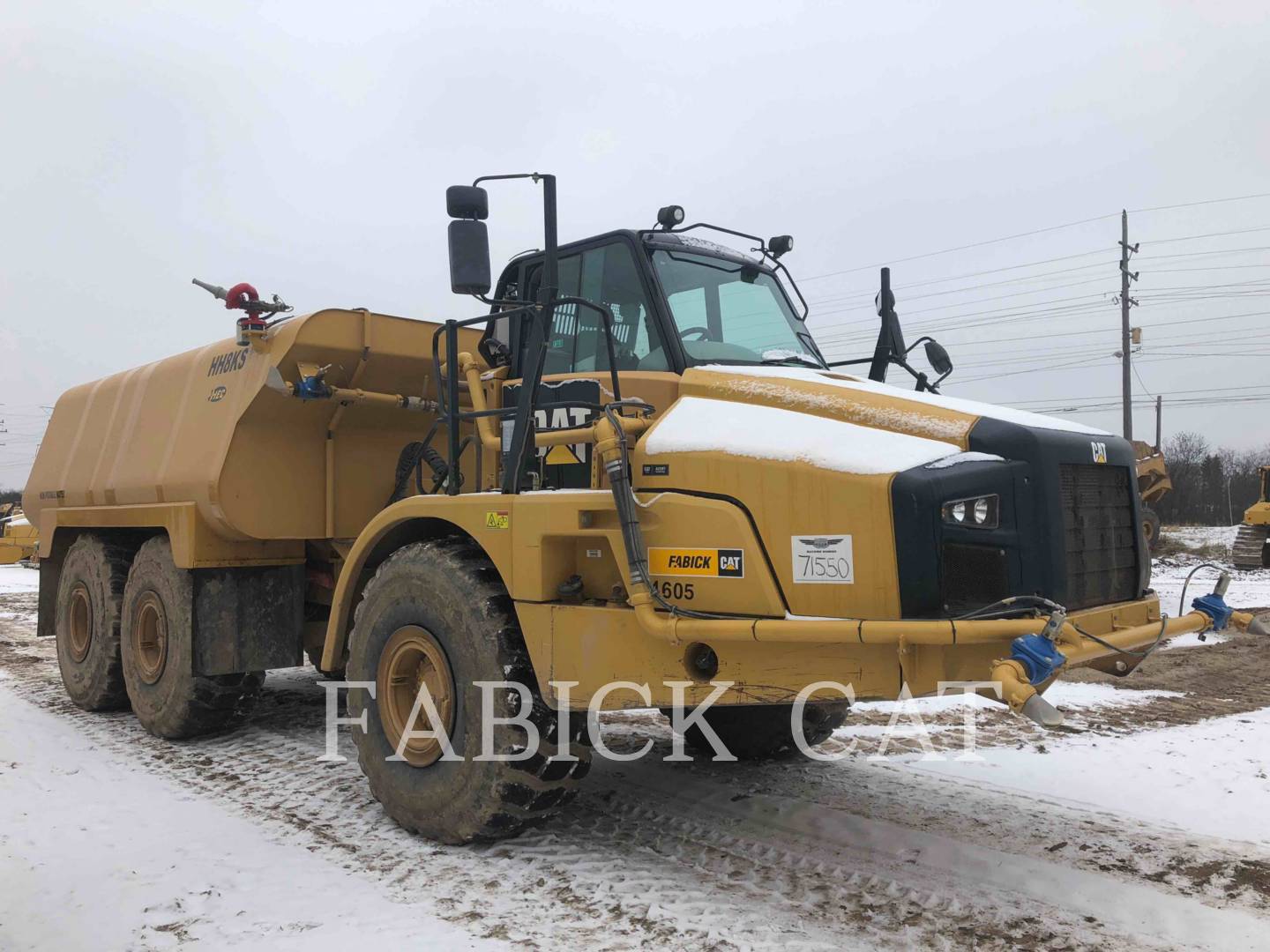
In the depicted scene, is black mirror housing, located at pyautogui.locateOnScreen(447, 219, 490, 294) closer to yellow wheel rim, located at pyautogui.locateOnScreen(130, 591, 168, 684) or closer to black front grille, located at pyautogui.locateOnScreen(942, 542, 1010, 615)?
black front grille, located at pyautogui.locateOnScreen(942, 542, 1010, 615)

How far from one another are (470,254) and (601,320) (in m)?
0.74

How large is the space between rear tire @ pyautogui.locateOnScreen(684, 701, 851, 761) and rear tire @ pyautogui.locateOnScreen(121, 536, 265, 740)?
3.21 metres

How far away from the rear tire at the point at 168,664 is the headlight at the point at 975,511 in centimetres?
520

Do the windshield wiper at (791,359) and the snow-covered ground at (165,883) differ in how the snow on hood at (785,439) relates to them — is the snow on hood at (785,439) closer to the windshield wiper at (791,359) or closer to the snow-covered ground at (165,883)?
the windshield wiper at (791,359)

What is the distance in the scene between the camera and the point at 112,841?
476 cm

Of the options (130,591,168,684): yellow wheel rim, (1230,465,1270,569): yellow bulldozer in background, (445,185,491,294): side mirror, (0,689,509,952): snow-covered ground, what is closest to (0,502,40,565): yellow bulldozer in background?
(130,591,168,684): yellow wheel rim

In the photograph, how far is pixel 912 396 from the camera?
13.8 feet

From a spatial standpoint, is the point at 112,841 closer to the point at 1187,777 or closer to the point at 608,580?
the point at 608,580

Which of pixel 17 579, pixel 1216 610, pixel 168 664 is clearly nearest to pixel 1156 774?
pixel 1216 610

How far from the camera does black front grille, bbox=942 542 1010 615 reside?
3.54m

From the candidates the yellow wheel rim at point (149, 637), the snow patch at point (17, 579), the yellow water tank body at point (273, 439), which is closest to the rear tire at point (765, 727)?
the yellow water tank body at point (273, 439)

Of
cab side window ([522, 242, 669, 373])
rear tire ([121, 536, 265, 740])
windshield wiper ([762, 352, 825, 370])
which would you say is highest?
cab side window ([522, 242, 669, 373])

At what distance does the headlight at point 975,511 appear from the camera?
3.54 m

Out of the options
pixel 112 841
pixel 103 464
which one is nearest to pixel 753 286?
pixel 112 841
